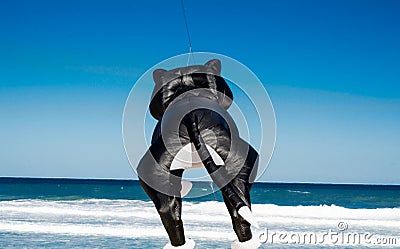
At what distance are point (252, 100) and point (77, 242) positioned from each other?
1180 centimetres

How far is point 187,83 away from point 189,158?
0.44 m

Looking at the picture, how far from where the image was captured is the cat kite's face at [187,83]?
2.91m

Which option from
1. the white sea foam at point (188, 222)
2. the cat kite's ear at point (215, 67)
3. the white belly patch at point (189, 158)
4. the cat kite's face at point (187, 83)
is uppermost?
the cat kite's ear at point (215, 67)

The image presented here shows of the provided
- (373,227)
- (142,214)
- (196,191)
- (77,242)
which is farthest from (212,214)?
(196,191)

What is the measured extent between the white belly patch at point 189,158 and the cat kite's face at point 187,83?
0.31 m

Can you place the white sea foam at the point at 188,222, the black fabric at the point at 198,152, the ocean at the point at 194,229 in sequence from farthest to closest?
the white sea foam at the point at 188,222 → the ocean at the point at 194,229 → the black fabric at the point at 198,152

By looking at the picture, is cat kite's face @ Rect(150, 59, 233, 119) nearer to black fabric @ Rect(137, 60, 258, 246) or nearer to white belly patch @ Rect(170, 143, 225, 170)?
black fabric @ Rect(137, 60, 258, 246)

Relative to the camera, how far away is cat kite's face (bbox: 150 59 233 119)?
2912 millimetres

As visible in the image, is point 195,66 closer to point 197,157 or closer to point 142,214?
point 197,157

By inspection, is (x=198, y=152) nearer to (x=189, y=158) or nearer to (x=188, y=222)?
(x=189, y=158)

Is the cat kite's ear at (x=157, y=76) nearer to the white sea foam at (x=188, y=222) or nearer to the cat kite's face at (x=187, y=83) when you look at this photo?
the cat kite's face at (x=187, y=83)

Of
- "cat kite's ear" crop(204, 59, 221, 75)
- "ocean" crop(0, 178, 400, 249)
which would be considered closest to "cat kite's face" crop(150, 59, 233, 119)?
"cat kite's ear" crop(204, 59, 221, 75)

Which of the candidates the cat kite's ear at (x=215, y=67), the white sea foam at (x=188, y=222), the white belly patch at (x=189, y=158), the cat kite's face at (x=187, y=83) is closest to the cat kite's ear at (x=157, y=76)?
the cat kite's face at (x=187, y=83)

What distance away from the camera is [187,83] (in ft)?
9.64
